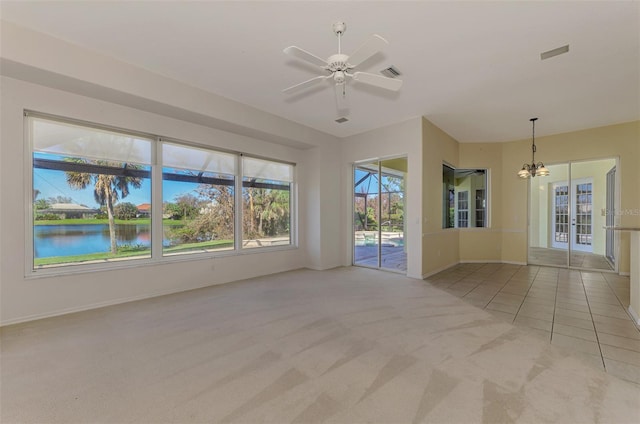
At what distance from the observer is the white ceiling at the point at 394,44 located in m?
2.53

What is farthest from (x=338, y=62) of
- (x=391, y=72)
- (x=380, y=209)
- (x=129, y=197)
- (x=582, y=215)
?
(x=582, y=215)

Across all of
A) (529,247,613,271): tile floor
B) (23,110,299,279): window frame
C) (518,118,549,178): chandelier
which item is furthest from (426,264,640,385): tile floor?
(23,110,299,279): window frame

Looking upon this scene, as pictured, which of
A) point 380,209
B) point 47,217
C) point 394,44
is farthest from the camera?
point 380,209

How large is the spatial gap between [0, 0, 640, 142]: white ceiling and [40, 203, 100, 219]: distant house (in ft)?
6.71

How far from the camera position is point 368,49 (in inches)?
90.1

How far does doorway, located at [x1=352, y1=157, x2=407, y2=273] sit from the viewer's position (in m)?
6.22

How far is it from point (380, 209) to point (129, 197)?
4.91 meters

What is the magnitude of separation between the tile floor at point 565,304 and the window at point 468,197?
4.42ft

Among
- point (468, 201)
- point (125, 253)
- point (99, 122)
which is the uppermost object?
point (99, 122)

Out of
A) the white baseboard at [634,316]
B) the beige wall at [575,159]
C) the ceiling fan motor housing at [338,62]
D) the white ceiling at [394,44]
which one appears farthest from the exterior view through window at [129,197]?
the beige wall at [575,159]

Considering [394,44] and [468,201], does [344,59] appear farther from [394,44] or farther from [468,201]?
[468,201]

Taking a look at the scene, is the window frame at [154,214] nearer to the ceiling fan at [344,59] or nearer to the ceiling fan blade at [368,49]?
the ceiling fan at [344,59]

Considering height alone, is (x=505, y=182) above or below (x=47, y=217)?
above

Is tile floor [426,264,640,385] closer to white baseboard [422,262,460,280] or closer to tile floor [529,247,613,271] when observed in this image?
white baseboard [422,262,460,280]
